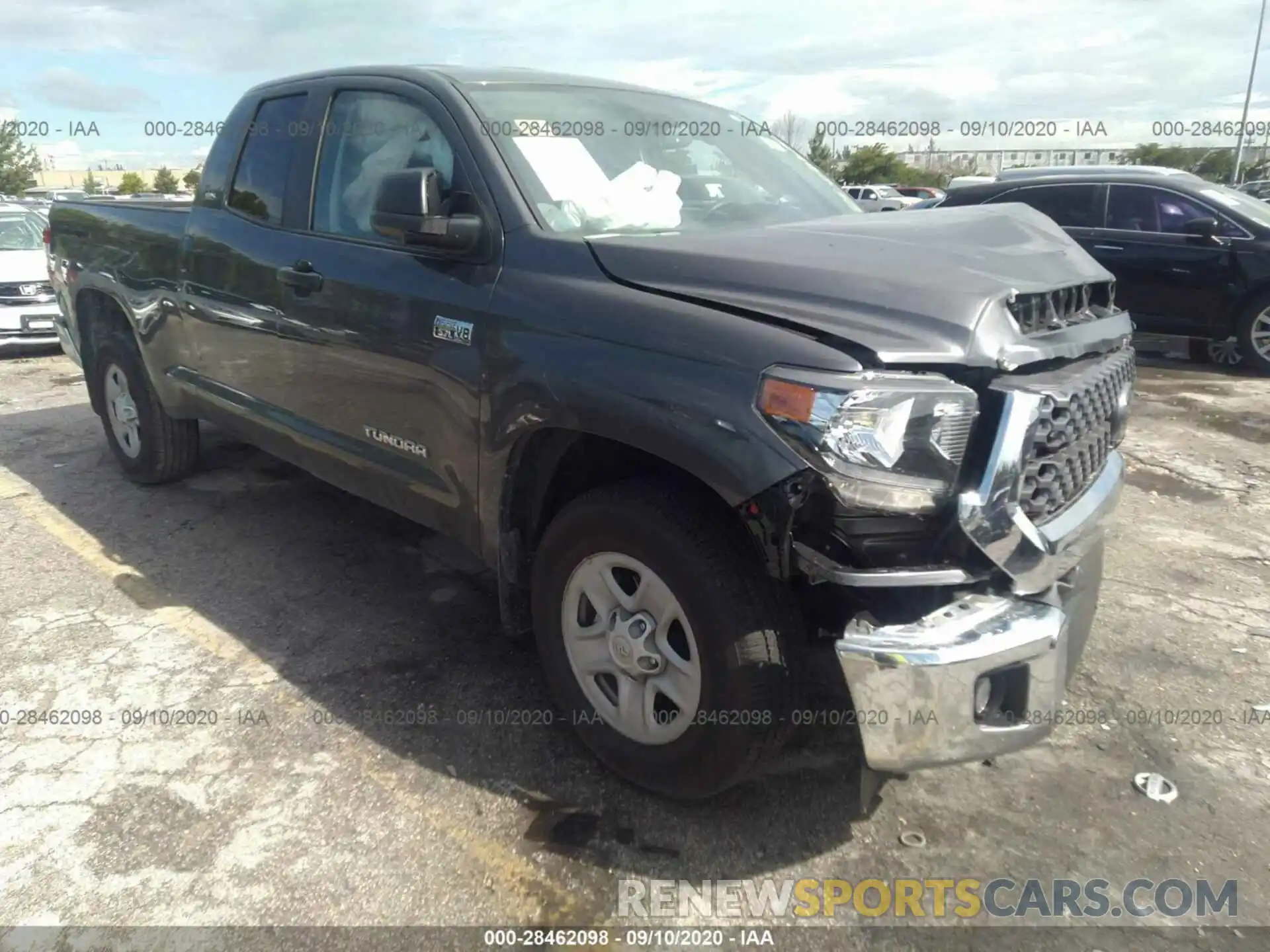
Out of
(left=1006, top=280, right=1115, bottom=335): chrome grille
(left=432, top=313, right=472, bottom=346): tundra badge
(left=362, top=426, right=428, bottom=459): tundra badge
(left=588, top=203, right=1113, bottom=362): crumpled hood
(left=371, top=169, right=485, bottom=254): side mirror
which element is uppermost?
(left=371, top=169, right=485, bottom=254): side mirror

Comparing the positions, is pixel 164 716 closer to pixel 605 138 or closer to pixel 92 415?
pixel 605 138

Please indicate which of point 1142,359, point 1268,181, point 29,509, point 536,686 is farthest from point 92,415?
point 1268,181

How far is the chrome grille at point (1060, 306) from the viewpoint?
2385 mm

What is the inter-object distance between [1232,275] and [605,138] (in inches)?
294

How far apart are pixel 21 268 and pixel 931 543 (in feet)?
35.1

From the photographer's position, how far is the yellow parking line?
7.75 feet

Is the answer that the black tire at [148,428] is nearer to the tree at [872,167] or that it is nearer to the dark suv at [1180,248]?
the dark suv at [1180,248]

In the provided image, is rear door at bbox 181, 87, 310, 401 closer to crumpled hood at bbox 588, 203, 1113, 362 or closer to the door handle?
the door handle

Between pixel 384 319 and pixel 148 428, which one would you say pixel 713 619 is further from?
pixel 148 428

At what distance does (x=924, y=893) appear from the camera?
241 cm

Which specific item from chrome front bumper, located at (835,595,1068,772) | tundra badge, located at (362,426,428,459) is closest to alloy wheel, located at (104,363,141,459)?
tundra badge, located at (362,426,428,459)

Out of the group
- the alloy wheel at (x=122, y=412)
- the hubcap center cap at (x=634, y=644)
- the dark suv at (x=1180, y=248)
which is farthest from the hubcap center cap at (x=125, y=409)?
the dark suv at (x=1180, y=248)

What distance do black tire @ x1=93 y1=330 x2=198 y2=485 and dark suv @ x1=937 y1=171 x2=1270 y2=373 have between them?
286 inches

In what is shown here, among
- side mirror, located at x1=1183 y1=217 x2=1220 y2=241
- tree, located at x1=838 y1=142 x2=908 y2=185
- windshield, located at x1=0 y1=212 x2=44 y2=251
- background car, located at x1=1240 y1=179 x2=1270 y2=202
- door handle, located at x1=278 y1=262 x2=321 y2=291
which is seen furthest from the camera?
tree, located at x1=838 y1=142 x2=908 y2=185
